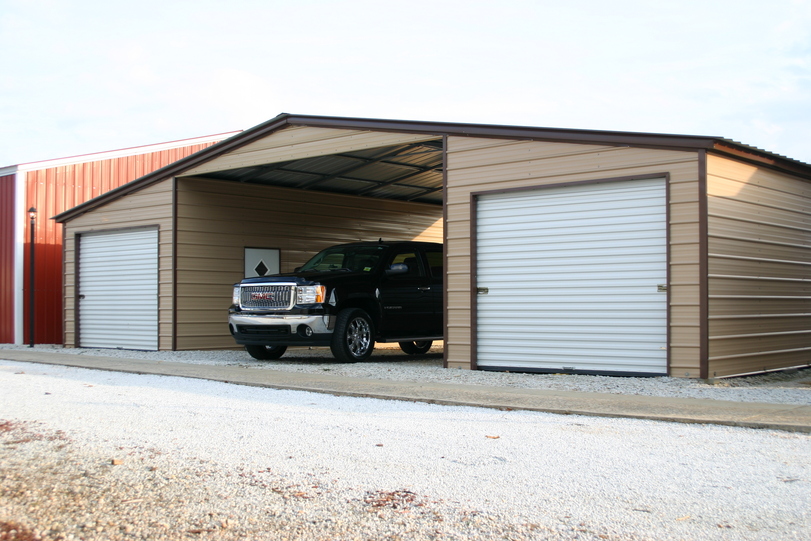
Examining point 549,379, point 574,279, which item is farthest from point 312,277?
point 549,379

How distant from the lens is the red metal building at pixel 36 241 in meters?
19.7

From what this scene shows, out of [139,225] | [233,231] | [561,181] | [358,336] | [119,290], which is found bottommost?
[358,336]

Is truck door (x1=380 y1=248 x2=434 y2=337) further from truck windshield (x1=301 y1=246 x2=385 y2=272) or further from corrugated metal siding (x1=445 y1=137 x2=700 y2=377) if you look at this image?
corrugated metal siding (x1=445 y1=137 x2=700 y2=377)

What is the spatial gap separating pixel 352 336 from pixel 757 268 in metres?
6.22

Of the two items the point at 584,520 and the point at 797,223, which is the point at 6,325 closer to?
the point at 797,223

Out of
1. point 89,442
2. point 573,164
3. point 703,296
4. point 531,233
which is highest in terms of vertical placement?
point 573,164

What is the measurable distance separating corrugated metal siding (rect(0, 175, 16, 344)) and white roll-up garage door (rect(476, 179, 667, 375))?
13561mm

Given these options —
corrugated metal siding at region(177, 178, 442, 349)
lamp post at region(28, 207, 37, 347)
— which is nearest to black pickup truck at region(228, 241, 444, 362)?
corrugated metal siding at region(177, 178, 442, 349)

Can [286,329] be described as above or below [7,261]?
below

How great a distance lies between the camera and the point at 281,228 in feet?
59.0

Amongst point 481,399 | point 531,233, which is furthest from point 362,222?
point 481,399

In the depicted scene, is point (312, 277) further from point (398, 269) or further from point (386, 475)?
point (386, 475)

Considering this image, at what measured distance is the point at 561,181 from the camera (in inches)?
432

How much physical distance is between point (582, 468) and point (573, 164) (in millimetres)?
6507
